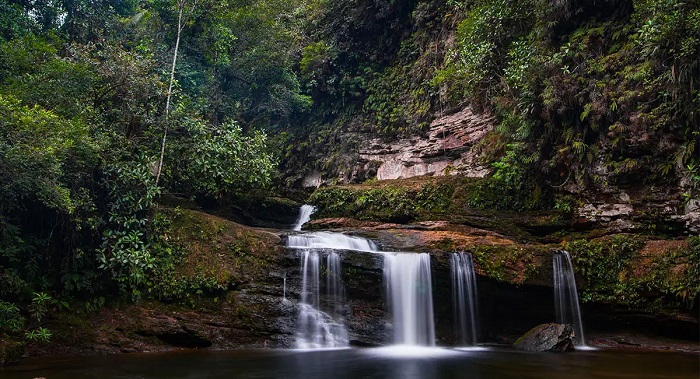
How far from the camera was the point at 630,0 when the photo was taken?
13.2m

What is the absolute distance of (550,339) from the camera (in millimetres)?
10266

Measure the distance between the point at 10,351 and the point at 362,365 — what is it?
592 cm

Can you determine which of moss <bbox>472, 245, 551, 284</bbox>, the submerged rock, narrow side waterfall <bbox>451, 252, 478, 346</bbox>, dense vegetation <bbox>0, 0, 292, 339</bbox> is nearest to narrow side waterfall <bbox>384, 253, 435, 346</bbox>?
narrow side waterfall <bbox>451, 252, 478, 346</bbox>

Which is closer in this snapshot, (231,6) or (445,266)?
(445,266)

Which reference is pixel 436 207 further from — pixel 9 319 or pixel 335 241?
pixel 9 319

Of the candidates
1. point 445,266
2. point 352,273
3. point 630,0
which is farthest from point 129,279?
point 630,0

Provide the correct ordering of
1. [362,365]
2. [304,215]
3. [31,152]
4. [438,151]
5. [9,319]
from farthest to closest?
[438,151] → [304,215] → [362,365] → [9,319] → [31,152]

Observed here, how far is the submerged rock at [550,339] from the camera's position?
400 inches

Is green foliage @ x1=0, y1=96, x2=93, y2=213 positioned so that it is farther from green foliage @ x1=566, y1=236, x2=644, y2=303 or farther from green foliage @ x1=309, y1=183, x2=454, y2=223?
green foliage @ x1=566, y1=236, x2=644, y2=303

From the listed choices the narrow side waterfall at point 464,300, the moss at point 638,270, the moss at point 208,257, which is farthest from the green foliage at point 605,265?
the moss at point 208,257

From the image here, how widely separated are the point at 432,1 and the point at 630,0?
32.7ft

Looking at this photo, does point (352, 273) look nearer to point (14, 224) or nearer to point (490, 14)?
point (14, 224)

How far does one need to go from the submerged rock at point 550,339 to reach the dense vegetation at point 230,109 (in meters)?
3.91

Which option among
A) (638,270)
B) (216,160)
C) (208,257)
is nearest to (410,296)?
(208,257)
